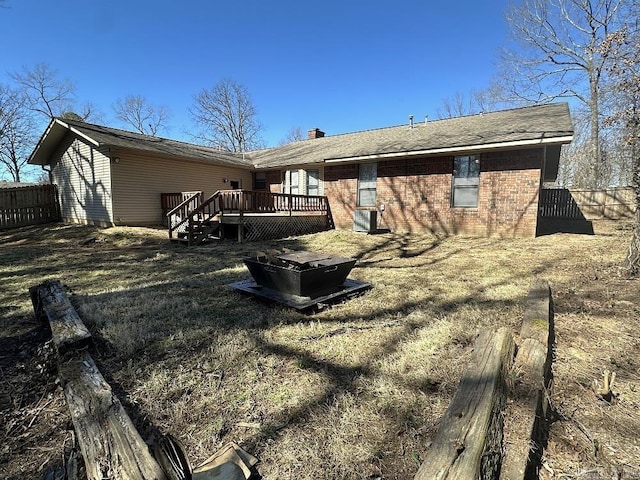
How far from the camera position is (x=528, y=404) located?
6.56ft

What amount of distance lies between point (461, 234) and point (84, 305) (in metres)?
10.2

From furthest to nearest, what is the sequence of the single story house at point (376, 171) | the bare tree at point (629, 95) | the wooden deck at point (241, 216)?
1. the wooden deck at point (241, 216)
2. the single story house at point (376, 171)
3. the bare tree at point (629, 95)

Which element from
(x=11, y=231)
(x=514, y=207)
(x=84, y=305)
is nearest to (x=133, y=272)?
(x=84, y=305)

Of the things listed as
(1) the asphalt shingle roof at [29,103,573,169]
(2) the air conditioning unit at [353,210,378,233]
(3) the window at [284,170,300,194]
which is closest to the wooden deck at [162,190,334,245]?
(3) the window at [284,170,300,194]

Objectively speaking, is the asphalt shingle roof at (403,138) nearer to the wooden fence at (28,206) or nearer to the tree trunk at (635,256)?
the wooden fence at (28,206)

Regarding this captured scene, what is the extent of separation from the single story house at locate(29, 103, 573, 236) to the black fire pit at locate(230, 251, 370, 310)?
276 inches

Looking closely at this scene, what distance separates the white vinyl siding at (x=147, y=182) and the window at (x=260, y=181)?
8.77 feet

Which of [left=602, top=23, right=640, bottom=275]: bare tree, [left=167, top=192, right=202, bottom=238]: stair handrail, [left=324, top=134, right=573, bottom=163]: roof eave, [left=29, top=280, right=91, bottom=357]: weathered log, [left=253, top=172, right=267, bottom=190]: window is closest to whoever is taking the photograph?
[left=29, top=280, right=91, bottom=357]: weathered log

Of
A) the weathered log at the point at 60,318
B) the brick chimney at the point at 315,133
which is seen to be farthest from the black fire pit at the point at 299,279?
the brick chimney at the point at 315,133

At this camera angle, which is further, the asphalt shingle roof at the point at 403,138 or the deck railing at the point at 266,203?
the deck railing at the point at 266,203

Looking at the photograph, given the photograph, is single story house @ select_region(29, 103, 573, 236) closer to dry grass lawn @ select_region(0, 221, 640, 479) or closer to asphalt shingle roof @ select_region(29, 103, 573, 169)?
asphalt shingle roof @ select_region(29, 103, 573, 169)

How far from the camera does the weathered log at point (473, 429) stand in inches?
57.8

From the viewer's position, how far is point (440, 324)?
3641 millimetres

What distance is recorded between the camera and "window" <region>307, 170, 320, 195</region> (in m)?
14.7
